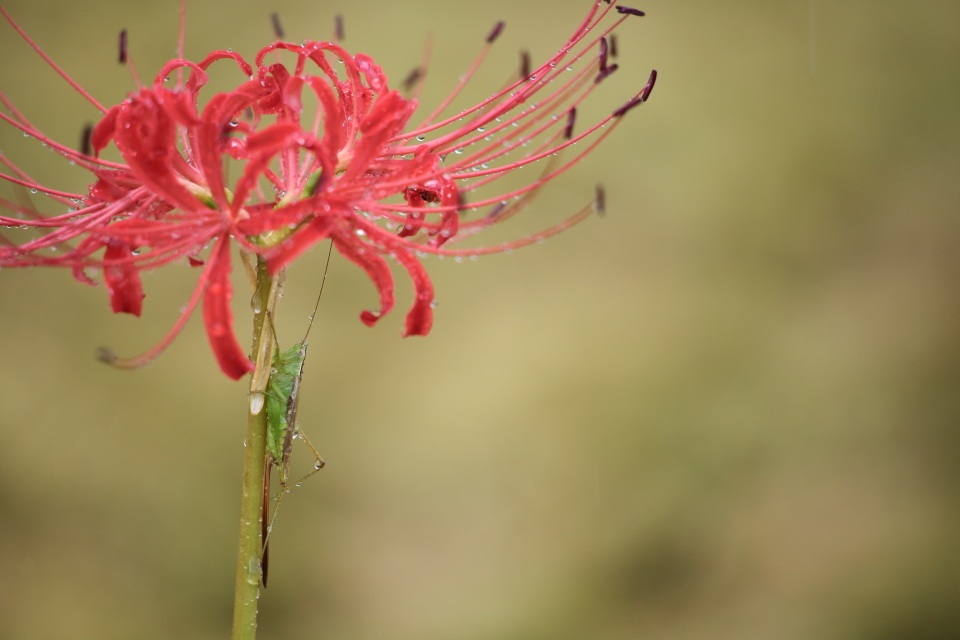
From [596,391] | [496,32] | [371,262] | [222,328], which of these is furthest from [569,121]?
[596,391]

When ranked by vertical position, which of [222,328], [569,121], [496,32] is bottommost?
[222,328]

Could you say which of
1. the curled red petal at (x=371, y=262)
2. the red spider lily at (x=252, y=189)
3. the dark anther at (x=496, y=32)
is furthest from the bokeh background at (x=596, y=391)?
the curled red petal at (x=371, y=262)

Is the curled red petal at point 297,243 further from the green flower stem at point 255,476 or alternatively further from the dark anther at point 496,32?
the dark anther at point 496,32

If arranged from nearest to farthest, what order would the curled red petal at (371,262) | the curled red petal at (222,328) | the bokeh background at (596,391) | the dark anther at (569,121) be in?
the curled red petal at (222,328) < the curled red petal at (371,262) < the dark anther at (569,121) < the bokeh background at (596,391)

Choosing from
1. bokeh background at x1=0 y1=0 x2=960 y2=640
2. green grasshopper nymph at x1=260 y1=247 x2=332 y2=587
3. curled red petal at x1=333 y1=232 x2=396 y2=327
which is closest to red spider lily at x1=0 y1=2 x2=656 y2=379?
curled red petal at x1=333 y1=232 x2=396 y2=327

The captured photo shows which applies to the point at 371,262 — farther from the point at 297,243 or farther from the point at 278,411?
the point at 278,411

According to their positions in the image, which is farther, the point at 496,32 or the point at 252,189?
the point at 496,32

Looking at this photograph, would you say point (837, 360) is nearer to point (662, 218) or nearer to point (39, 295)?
point (662, 218)
